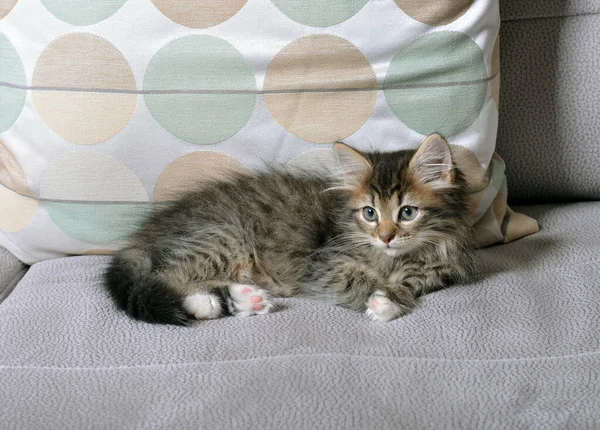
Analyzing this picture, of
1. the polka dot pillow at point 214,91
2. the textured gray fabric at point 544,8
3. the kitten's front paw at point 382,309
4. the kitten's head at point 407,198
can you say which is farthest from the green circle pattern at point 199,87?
the textured gray fabric at point 544,8

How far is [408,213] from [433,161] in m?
0.14

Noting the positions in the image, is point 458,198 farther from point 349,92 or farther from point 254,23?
point 254,23

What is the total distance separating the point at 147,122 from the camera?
1.69 metres

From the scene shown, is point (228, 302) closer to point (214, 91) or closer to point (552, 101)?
point (214, 91)

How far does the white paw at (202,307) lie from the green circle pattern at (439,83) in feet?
2.16

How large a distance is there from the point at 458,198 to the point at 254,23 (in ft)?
2.20

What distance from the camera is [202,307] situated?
4.98ft

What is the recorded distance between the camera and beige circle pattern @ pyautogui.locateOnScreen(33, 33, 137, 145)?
167cm

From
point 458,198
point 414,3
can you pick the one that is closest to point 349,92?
point 414,3

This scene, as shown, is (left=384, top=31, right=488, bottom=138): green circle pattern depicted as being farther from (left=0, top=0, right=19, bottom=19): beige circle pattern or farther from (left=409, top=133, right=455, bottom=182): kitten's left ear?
(left=0, top=0, right=19, bottom=19): beige circle pattern

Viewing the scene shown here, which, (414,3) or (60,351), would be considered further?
(414,3)

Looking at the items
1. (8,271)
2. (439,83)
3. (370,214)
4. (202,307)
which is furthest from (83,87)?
(439,83)

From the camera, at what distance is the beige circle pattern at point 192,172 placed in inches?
68.6

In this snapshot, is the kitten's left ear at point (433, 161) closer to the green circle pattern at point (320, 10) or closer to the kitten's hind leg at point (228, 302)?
the green circle pattern at point (320, 10)
